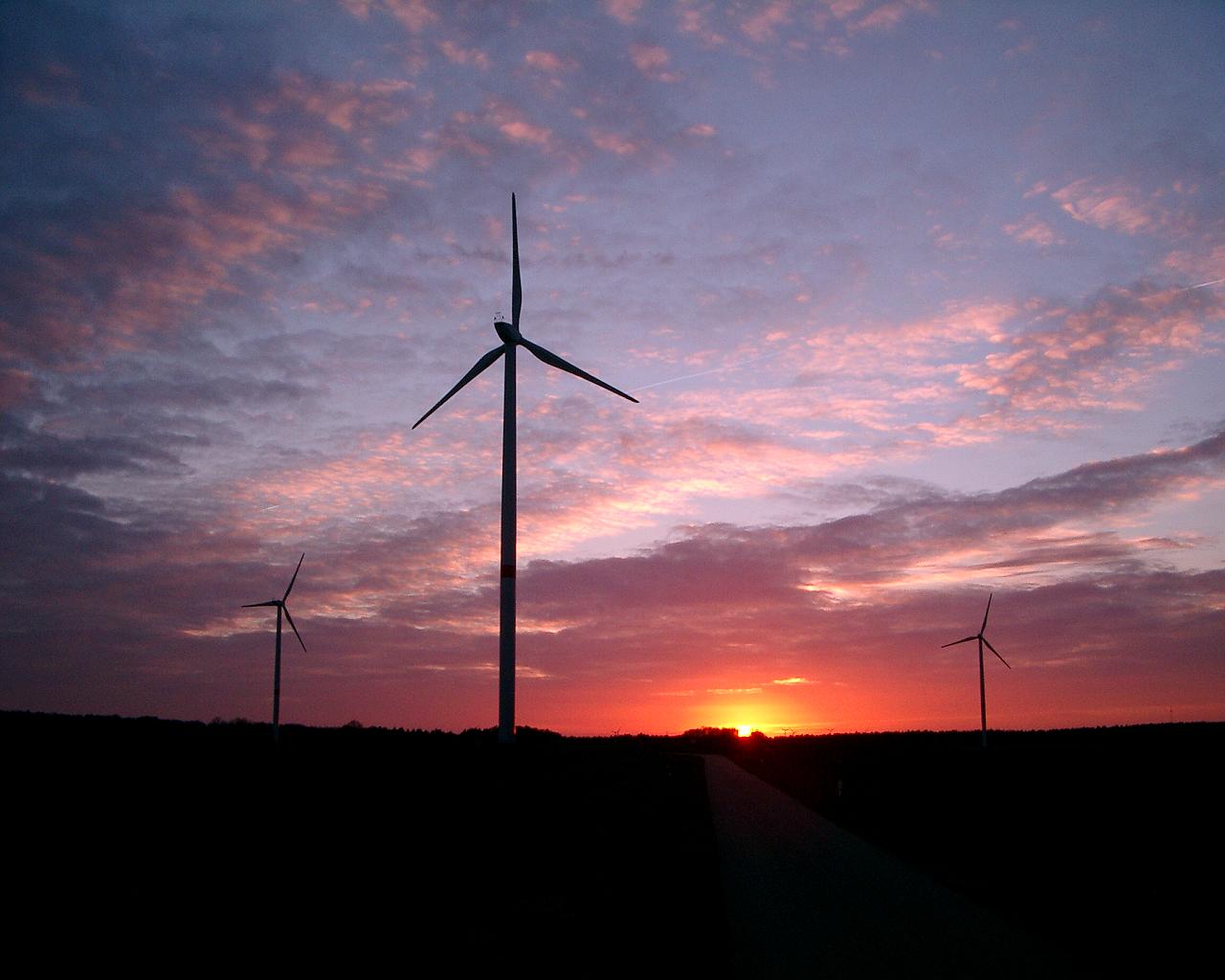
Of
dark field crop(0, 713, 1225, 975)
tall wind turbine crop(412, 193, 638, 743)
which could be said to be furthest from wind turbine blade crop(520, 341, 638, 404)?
dark field crop(0, 713, 1225, 975)

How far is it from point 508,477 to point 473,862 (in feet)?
93.2

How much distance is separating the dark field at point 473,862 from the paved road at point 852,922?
598mm

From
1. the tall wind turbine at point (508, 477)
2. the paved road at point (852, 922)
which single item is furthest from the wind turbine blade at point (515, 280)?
the paved road at point (852, 922)

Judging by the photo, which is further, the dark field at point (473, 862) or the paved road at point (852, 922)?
the dark field at point (473, 862)

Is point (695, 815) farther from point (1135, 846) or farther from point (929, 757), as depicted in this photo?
point (929, 757)

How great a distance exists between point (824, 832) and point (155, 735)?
50.1 meters

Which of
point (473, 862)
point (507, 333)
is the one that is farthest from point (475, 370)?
point (473, 862)

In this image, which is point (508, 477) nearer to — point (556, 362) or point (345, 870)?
point (556, 362)

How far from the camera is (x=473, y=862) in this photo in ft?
74.6

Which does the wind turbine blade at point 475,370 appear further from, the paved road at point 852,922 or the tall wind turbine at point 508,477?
the paved road at point 852,922

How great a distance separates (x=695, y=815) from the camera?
118 ft

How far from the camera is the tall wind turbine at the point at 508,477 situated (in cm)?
4778

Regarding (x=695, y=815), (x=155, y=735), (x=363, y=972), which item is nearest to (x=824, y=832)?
(x=695, y=815)

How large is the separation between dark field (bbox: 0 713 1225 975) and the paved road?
23.5 inches
